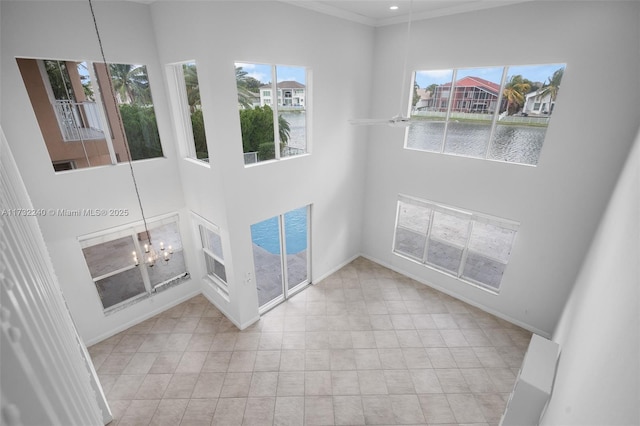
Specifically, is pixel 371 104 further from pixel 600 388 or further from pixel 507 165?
pixel 600 388

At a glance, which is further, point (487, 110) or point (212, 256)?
point (212, 256)

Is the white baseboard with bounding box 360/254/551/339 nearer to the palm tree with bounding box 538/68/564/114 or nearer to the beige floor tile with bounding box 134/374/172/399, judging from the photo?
the palm tree with bounding box 538/68/564/114

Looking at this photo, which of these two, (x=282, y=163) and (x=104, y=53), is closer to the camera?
(x=104, y=53)

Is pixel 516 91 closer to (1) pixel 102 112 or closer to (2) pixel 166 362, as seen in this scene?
(1) pixel 102 112

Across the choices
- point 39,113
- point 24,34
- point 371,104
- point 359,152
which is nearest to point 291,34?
point 371,104

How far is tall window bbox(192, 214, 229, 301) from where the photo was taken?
575cm

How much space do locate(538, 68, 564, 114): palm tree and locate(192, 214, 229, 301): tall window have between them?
5985 millimetres

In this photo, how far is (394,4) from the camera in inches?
194

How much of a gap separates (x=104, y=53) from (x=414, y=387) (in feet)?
22.5

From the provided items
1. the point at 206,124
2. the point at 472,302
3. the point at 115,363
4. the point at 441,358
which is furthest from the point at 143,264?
the point at 472,302

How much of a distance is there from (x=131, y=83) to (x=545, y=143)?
Result: 264 inches

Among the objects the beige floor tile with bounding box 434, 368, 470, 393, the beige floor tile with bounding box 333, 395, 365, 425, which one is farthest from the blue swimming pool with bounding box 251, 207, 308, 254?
the beige floor tile with bounding box 434, 368, 470, 393

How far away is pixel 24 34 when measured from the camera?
12.4ft

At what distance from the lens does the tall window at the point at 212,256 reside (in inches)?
227
